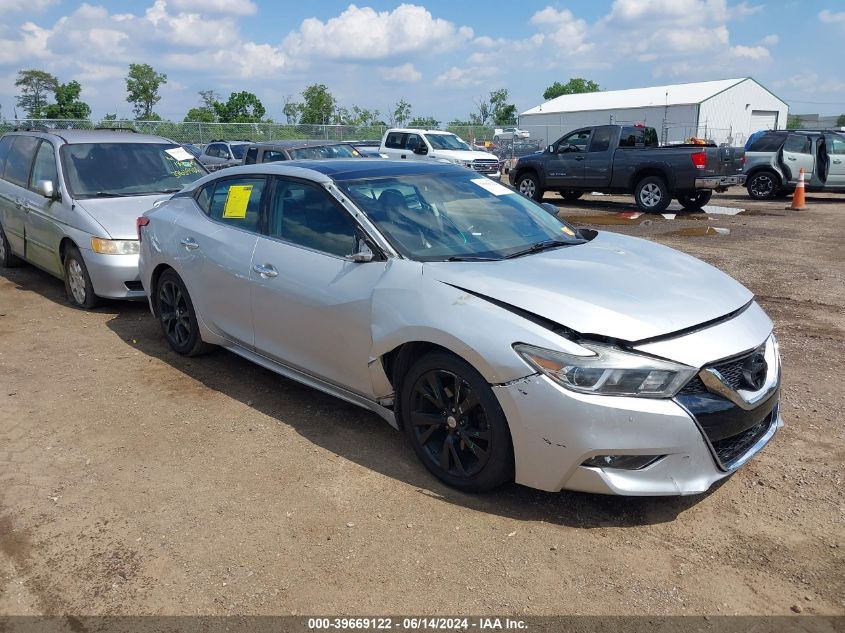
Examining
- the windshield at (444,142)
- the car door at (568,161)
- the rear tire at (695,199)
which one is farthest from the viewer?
the windshield at (444,142)

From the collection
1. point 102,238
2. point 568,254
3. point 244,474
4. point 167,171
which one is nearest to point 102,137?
point 167,171

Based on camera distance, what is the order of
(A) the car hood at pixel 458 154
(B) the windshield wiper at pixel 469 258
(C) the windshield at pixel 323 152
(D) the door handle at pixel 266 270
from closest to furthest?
(B) the windshield wiper at pixel 469 258 → (D) the door handle at pixel 266 270 → (C) the windshield at pixel 323 152 → (A) the car hood at pixel 458 154

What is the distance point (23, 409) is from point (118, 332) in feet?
6.05

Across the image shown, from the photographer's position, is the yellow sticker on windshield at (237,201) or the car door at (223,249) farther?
the yellow sticker on windshield at (237,201)

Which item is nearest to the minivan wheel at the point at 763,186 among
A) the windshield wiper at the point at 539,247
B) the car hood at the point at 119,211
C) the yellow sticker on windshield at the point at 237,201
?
the car hood at the point at 119,211

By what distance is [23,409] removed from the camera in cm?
498

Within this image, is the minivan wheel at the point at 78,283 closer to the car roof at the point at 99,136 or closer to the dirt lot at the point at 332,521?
the car roof at the point at 99,136

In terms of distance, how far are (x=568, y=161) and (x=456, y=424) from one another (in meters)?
14.1

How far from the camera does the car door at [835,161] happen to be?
17172 mm

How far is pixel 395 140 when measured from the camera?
883 inches

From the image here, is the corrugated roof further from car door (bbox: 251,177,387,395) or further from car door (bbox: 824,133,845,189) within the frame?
car door (bbox: 251,177,387,395)

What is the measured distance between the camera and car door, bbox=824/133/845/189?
56.3 feet

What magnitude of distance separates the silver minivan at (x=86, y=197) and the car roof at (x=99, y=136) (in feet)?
0.04

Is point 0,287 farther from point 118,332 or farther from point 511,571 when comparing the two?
point 511,571
